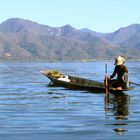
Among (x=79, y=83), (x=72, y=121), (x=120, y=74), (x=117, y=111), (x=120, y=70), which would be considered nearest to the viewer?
(x=72, y=121)

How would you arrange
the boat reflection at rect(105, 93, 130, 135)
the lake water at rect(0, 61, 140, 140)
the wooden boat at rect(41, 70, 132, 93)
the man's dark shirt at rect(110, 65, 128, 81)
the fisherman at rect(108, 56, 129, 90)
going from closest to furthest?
1. the lake water at rect(0, 61, 140, 140)
2. the boat reflection at rect(105, 93, 130, 135)
3. the fisherman at rect(108, 56, 129, 90)
4. the man's dark shirt at rect(110, 65, 128, 81)
5. the wooden boat at rect(41, 70, 132, 93)

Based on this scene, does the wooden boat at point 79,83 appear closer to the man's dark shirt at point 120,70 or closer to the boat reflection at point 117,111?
the man's dark shirt at point 120,70

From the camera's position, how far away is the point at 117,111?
22984 millimetres

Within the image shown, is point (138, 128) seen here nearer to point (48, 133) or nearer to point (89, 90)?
point (48, 133)

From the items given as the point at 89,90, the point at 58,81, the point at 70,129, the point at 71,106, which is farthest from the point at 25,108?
the point at 58,81

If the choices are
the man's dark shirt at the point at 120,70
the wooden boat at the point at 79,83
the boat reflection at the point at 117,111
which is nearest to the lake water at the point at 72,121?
the boat reflection at the point at 117,111

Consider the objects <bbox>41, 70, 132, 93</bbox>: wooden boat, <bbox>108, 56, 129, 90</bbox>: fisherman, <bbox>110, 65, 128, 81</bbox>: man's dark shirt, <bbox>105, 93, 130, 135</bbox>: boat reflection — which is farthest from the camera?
<bbox>41, 70, 132, 93</bbox>: wooden boat

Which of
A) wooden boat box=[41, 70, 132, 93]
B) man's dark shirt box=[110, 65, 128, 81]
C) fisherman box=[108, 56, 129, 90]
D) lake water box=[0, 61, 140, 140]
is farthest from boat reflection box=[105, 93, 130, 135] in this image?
wooden boat box=[41, 70, 132, 93]

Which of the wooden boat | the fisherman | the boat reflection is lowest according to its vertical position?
the boat reflection

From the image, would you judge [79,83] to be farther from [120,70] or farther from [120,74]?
[120,70]

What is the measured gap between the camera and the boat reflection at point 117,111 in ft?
58.2

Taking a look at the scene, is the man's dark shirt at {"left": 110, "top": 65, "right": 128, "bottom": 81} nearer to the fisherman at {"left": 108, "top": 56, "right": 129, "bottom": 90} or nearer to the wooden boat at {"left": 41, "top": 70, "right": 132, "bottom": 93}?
the fisherman at {"left": 108, "top": 56, "right": 129, "bottom": 90}

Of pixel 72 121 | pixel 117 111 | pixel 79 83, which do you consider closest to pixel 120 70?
pixel 117 111

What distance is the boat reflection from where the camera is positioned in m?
17.7
